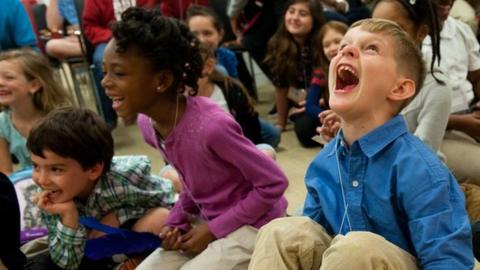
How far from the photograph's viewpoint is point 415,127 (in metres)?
1.67

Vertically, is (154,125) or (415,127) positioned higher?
(154,125)

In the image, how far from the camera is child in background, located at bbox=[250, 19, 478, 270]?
946 mm

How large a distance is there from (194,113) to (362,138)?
1.71ft

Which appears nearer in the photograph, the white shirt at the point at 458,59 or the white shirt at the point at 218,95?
the white shirt at the point at 458,59

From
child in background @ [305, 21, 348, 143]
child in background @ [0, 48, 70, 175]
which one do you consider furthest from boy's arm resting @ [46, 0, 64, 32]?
child in background @ [305, 21, 348, 143]

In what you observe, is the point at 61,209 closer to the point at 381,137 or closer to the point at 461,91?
the point at 381,137

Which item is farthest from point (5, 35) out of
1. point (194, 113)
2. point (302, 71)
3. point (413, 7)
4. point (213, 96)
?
point (413, 7)

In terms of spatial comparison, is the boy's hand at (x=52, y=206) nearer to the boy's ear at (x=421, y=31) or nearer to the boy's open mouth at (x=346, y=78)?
the boy's open mouth at (x=346, y=78)

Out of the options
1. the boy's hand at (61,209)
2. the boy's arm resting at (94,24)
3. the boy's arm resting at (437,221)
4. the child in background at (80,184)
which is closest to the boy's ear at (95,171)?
the child in background at (80,184)

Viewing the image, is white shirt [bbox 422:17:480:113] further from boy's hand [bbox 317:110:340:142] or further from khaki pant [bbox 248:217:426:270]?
khaki pant [bbox 248:217:426:270]

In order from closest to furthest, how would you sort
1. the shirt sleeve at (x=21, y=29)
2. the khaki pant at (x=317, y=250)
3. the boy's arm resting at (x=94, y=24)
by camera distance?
the khaki pant at (x=317, y=250) → the shirt sleeve at (x=21, y=29) → the boy's arm resting at (x=94, y=24)

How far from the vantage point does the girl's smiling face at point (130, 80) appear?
54.5 inches

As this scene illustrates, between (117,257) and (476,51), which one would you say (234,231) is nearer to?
(117,257)

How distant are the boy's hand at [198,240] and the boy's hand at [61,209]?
0.34 meters
